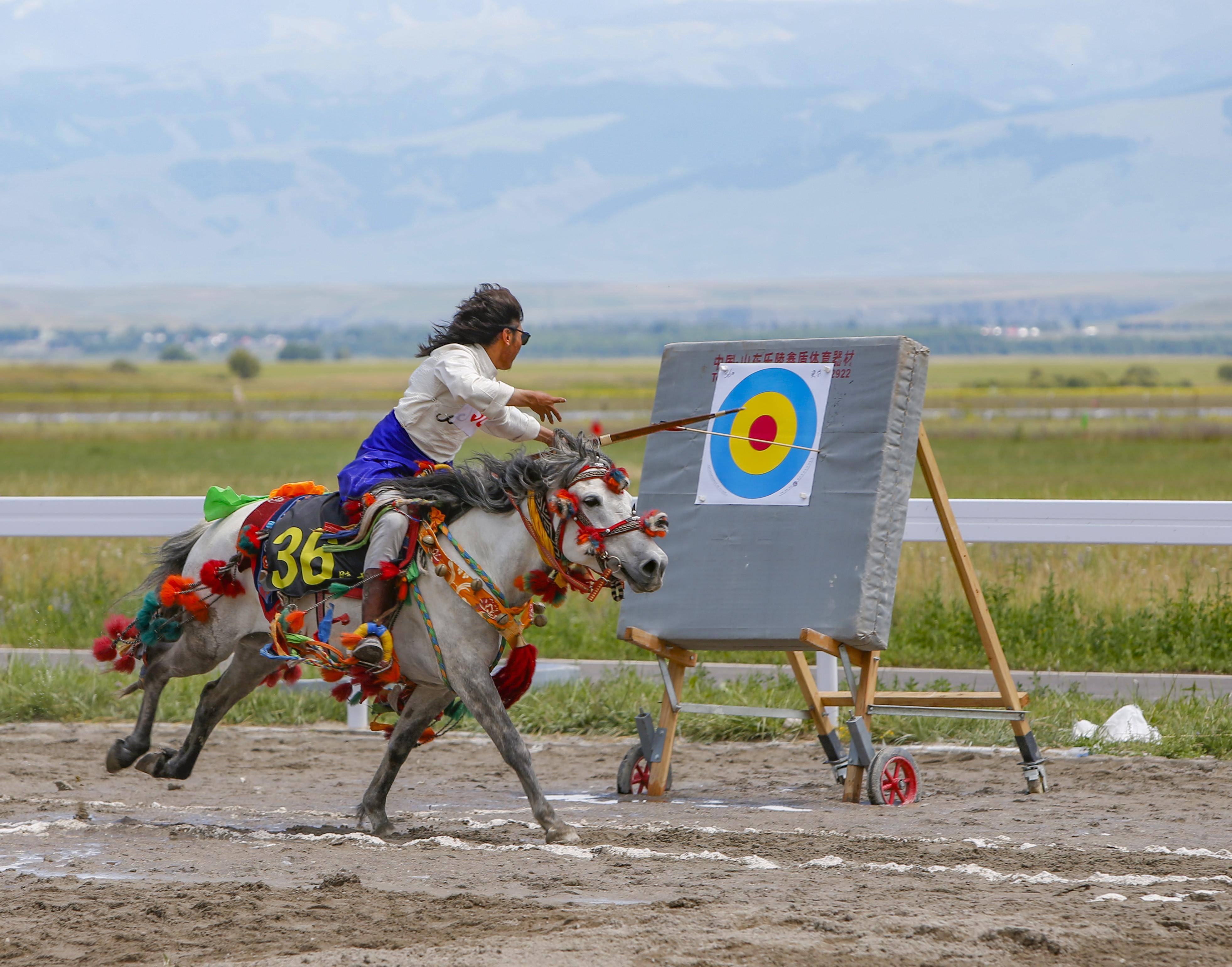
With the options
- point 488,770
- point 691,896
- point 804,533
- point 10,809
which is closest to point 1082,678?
point 804,533

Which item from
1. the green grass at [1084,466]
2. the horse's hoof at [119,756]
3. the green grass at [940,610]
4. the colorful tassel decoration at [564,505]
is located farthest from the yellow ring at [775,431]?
the green grass at [1084,466]

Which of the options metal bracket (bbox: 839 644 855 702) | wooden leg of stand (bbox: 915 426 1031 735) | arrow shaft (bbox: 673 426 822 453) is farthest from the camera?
arrow shaft (bbox: 673 426 822 453)

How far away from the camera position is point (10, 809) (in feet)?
23.8

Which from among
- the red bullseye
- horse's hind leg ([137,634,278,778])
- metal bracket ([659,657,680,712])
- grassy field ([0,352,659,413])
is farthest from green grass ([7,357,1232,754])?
grassy field ([0,352,659,413])

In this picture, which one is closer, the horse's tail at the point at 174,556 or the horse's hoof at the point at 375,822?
the horse's hoof at the point at 375,822

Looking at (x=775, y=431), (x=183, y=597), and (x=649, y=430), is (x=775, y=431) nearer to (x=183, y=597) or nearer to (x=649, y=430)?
(x=649, y=430)

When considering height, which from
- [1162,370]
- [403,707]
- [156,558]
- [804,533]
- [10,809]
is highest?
[1162,370]

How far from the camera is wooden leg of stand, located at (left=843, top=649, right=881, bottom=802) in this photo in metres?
Result: 7.48

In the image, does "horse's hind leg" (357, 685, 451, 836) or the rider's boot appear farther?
"horse's hind leg" (357, 685, 451, 836)

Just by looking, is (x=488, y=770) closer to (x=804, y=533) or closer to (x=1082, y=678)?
(x=804, y=533)

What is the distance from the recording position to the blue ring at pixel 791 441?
8.07 m

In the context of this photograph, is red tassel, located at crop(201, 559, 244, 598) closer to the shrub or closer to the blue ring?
the blue ring

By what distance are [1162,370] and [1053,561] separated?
13722 centimetres

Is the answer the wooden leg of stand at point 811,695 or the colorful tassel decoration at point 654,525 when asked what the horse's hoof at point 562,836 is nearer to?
the colorful tassel decoration at point 654,525
